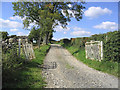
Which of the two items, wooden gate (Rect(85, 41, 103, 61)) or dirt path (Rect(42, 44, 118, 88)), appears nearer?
dirt path (Rect(42, 44, 118, 88))

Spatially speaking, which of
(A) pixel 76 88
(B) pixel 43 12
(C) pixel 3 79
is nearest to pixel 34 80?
(C) pixel 3 79

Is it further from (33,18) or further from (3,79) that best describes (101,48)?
(33,18)

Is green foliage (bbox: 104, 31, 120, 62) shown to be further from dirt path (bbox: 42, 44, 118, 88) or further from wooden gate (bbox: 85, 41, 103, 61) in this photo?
dirt path (bbox: 42, 44, 118, 88)

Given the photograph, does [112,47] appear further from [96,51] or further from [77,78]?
[77,78]

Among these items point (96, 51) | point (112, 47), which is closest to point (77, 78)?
point (112, 47)

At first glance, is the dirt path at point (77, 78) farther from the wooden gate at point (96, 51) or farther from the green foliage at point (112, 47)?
the wooden gate at point (96, 51)

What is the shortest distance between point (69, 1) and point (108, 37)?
807 inches

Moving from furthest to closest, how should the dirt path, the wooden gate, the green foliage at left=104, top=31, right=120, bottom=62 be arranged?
1. the wooden gate
2. the green foliage at left=104, top=31, right=120, bottom=62
3. the dirt path

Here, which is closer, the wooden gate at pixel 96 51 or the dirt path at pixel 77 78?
the dirt path at pixel 77 78

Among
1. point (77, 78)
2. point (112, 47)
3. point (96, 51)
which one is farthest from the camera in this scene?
point (96, 51)

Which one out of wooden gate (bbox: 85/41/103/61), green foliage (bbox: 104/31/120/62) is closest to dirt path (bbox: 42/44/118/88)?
green foliage (bbox: 104/31/120/62)

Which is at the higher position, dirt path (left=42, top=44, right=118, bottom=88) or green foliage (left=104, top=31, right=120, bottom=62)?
green foliage (left=104, top=31, right=120, bottom=62)

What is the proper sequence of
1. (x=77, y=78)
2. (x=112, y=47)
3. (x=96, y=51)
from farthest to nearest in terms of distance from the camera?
(x=96, y=51), (x=112, y=47), (x=77, y=78)

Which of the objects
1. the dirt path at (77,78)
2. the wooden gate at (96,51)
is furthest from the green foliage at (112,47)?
the dirt path at (77,78)
